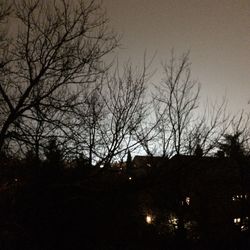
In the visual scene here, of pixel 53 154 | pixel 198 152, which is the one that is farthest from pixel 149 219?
pixel 53 154

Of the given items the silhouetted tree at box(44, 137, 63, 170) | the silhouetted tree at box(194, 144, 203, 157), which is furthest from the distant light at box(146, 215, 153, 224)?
the silhouetted tree at box(44, 137, 63, 170)

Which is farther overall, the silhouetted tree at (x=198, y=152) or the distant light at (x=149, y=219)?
the distant light at (x=149, y=219)

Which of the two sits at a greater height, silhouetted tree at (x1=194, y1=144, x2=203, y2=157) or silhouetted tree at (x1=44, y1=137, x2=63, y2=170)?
silhouetted tree at (x1=194, y1=144, x2=203, y2=157)

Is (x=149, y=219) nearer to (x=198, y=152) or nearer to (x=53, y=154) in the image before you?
(x=198, y=152)

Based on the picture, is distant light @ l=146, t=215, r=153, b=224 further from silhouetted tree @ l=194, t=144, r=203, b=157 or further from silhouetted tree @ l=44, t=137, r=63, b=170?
silhouetted tree @ l=44, t=137, r=63, b=170

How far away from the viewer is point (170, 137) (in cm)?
1677

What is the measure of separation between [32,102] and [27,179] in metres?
2.03

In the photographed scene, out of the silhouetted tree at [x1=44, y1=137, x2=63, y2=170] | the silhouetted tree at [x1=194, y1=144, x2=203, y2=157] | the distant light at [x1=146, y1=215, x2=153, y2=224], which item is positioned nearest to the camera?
Result: the silhouetted tree at [x1=44, y1=137, x2=63, y2=170]

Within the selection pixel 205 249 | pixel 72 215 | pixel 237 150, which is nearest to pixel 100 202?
pixel 72 215

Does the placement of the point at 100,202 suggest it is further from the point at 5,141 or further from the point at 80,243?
the point at 5,141

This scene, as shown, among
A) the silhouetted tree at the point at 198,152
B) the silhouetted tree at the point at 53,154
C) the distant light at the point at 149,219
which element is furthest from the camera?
the distant light at the point at 149,219

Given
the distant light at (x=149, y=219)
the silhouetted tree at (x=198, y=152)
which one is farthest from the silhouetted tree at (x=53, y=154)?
the distant light at (x=149, y=219)

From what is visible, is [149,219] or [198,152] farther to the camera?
[149,219]

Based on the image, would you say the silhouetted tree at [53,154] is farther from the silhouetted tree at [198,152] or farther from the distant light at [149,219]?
the distant light at [149,219]
